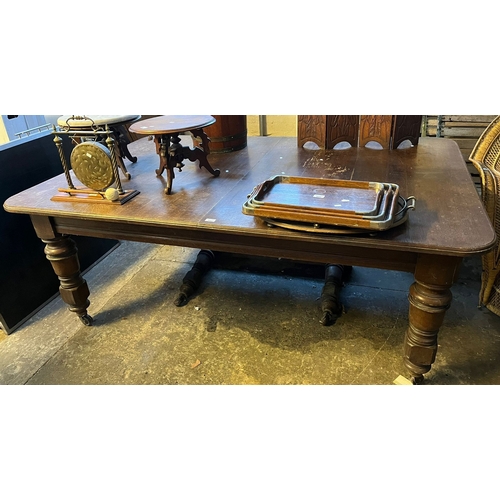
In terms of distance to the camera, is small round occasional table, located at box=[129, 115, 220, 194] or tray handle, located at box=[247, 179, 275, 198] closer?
tray handle, located at box=[247, 179, 275, 198]

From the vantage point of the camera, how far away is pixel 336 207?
1470mm

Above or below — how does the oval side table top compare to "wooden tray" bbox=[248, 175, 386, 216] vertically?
above

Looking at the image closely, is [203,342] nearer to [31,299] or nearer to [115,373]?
[115,373]

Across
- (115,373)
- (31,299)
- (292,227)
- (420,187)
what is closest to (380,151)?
(420,187)

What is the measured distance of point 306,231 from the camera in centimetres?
145

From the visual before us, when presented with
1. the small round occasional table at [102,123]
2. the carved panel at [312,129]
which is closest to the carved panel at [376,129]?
the carved panel at [312,129]

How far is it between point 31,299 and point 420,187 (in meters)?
2.30

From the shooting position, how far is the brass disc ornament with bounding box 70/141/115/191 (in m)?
1.72

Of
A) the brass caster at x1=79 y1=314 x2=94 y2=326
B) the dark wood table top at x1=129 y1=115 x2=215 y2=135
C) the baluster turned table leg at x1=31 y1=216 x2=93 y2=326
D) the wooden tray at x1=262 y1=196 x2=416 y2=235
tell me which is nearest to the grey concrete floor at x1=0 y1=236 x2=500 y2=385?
the brass caster at x1=79 y1=314 x2=94 y2=326

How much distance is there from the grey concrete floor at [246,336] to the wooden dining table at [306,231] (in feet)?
0.81

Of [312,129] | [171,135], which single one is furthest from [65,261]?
[312,129]

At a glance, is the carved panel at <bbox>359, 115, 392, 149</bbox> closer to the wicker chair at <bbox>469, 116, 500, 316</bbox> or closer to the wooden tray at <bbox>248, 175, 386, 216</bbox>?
the wicker chair at <bbox>469, 116, 500, 316</bbox>

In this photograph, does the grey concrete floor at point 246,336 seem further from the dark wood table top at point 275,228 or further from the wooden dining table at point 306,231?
the dark wood table top at point 275,228

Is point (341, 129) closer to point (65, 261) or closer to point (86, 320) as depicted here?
point (65, 261)
